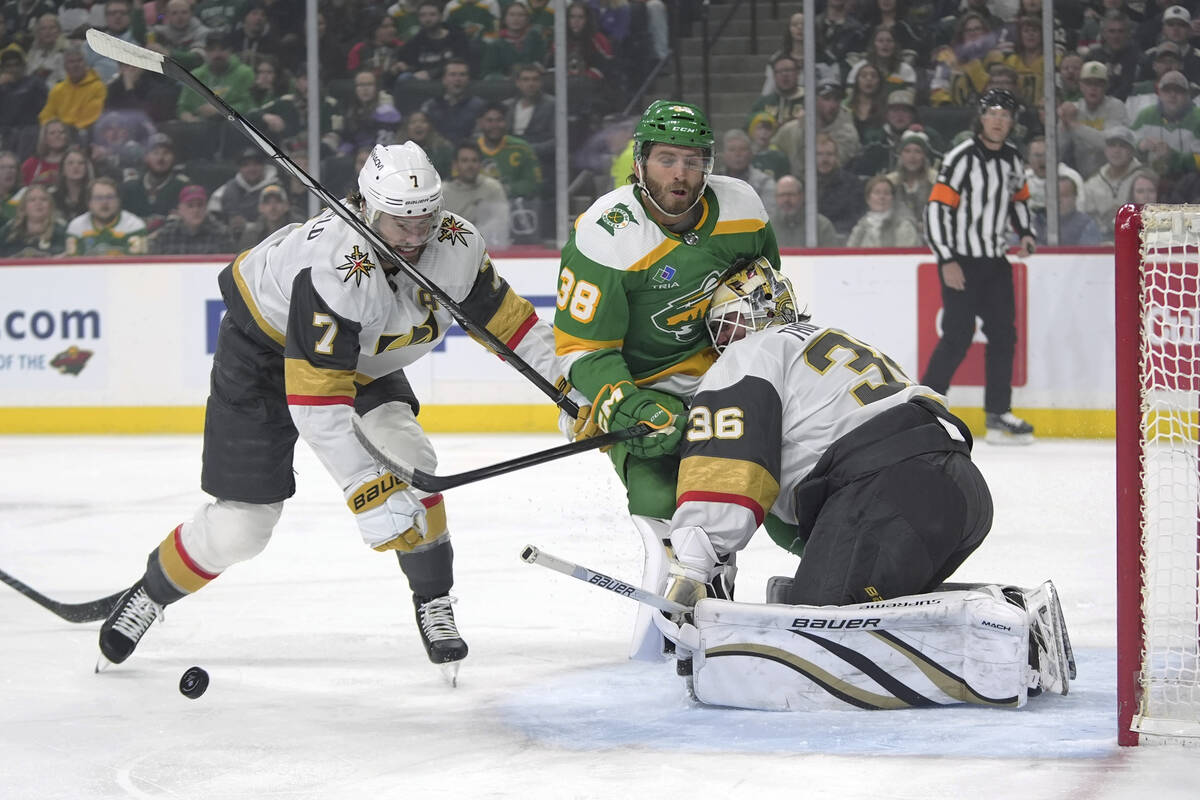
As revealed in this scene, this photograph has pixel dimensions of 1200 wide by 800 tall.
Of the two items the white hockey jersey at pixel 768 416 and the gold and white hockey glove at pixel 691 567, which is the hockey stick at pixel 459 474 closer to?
the white hockey jersey at pixel 768 416

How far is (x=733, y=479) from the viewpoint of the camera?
99.9 inches

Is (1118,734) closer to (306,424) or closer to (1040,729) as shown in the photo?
(1040,729)

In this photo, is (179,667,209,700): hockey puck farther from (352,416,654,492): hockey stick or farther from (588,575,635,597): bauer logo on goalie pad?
(588,575,635,597): bauer logo on goalie pad

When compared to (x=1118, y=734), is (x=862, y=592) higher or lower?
higher

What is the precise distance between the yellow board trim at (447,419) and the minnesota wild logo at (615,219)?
3949mm

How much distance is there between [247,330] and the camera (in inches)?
119

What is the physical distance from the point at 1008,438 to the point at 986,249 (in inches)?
31.3

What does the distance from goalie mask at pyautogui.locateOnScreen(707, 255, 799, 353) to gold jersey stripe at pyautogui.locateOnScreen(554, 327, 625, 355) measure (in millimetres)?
184

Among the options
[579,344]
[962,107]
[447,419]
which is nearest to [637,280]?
[579,344]

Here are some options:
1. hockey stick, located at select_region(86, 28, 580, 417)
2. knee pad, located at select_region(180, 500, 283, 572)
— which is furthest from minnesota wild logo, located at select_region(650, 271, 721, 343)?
knee pad, located at select_region(180, 500, 283, 572)

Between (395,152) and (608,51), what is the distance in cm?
447

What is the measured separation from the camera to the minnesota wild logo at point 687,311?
9.46ft

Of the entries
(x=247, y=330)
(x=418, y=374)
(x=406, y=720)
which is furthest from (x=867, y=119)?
(x=406, y=720)

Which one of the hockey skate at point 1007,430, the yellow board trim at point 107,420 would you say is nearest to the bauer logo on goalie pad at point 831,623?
the hockey skate at point 1007,430
